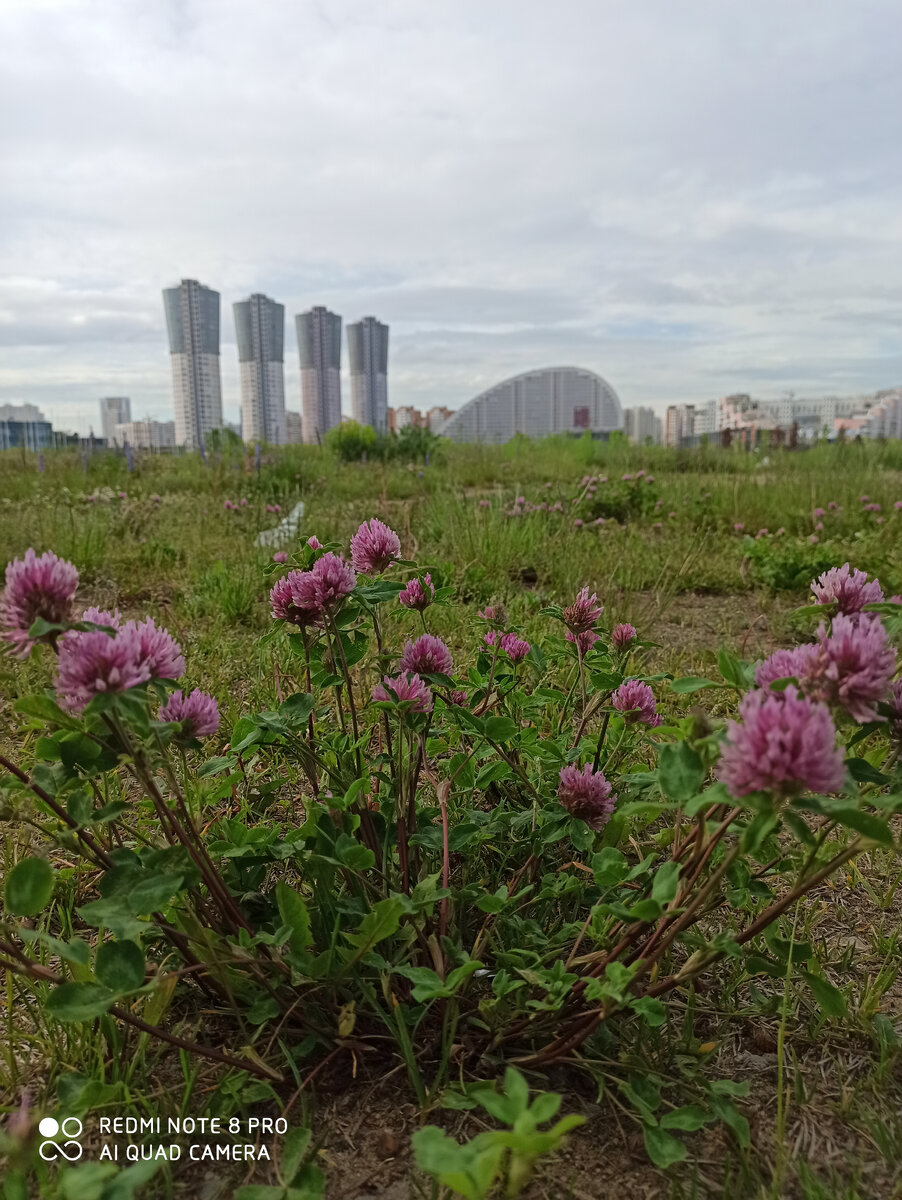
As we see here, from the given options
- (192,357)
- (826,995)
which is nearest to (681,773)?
(826,995)

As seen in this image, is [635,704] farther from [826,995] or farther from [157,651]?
[157,651]

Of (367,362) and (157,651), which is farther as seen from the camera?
(367,362)

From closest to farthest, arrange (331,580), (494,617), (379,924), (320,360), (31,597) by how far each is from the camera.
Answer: (31,597)
(379,924)
(331,580)
(494,617)
(320,360)

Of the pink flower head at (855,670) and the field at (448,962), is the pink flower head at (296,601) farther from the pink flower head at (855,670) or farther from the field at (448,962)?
the pink flower head at (855,670)

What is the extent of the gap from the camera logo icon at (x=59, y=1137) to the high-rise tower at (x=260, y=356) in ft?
153

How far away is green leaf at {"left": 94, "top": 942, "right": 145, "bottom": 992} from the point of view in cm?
83

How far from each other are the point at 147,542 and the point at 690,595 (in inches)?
122

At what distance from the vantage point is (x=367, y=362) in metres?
52.8

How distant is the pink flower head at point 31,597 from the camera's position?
2.64 feet

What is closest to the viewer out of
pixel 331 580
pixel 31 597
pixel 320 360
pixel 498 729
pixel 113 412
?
pixel 31 597

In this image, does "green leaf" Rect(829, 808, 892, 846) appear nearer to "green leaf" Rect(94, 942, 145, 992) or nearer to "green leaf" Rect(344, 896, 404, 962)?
"green leaf" Rect(344, 896, 404, 962)

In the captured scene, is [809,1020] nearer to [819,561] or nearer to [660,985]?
[660,985]

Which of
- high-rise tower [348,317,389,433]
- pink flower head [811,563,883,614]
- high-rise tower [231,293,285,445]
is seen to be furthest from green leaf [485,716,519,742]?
high-rise tower [348,317,389,433]

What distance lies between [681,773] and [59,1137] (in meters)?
0.88
